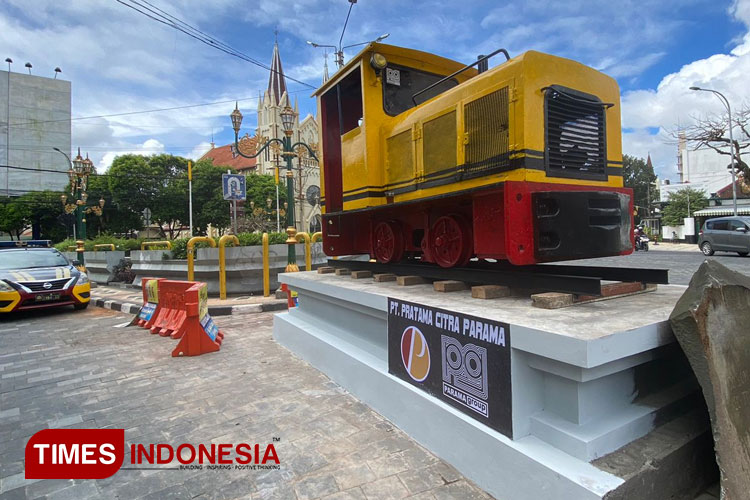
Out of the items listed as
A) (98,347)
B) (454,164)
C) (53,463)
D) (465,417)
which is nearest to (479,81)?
(454,164)

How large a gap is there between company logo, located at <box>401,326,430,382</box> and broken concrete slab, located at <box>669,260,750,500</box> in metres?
1.44

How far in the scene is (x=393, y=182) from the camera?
4297 mm

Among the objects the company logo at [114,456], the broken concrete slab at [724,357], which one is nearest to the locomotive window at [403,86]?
the broken concrete slab at [724,357]

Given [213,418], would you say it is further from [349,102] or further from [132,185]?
[132,185]

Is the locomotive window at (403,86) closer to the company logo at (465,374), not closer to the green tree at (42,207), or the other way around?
the company logo at (465,374)

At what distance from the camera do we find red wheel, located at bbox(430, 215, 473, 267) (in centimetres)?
356

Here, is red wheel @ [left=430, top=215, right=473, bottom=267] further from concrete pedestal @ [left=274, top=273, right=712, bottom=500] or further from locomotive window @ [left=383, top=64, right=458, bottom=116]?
locomotive window @ [left=383, top=64, right=458, bottom=116]

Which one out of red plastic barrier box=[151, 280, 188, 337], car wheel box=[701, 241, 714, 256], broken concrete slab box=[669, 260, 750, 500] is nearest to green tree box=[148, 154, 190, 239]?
red plastic barrier box=[151, 280, 188, 337]

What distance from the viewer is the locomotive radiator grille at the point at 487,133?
121 inches

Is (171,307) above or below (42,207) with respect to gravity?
→ below

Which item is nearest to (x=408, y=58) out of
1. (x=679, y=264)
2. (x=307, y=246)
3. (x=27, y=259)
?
(x=307, y=246)

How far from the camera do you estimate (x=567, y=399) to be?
6.72 ft

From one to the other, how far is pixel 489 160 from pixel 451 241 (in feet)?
2.69

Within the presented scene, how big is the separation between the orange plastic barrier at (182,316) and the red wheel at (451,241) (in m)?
3.37
